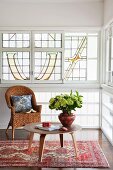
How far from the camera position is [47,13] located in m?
5.80

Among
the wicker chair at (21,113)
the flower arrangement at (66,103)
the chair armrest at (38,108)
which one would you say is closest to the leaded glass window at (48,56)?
the wicker chair at (21,113)

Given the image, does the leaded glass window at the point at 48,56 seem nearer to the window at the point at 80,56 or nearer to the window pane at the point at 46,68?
the window pane at the point at 46,68

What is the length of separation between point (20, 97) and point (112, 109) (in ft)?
6.06

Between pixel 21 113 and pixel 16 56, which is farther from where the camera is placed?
pixel 16 56

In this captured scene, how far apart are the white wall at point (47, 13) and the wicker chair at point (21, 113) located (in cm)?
141

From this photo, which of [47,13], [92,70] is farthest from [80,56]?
[47,13]

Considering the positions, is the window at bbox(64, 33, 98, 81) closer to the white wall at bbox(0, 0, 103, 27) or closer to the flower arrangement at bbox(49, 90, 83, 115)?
the white wall at bbox(0, 0, 103, 27)

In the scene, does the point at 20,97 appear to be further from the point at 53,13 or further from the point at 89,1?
the point at 89,1

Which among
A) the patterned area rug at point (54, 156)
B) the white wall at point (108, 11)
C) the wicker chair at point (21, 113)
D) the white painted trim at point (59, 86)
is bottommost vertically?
the patterned area rug at point (54, 156)

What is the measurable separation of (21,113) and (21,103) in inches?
11.1

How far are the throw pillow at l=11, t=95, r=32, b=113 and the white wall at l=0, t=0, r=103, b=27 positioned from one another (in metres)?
1.60

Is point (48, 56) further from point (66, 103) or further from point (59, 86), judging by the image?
point (66, 103)

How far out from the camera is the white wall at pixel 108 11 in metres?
4.94

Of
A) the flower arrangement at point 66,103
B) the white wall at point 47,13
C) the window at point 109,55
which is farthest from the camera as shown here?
the white wall at point 47,13
